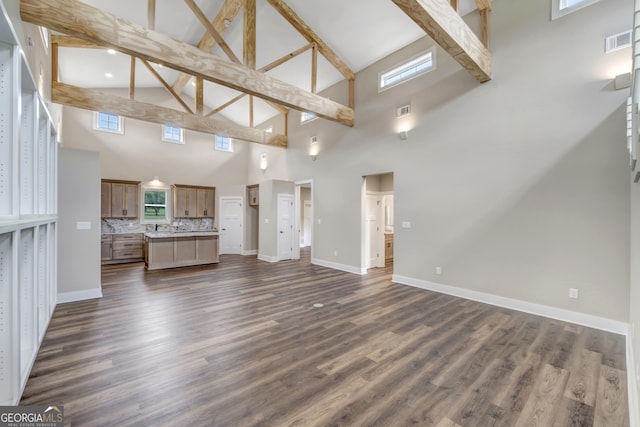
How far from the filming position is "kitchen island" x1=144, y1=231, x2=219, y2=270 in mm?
6520

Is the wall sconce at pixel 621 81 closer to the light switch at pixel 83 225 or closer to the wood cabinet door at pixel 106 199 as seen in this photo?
the light switch at pixel 83 225

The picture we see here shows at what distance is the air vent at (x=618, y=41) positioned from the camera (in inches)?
119

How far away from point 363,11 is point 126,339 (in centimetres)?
589

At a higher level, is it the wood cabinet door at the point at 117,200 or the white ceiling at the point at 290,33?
the white ceiling at the point at 290,33

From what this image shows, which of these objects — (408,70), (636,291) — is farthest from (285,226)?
(636,291)

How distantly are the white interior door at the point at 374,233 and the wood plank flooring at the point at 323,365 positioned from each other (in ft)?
7.84

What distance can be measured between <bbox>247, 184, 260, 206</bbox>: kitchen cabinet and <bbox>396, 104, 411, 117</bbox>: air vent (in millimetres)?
5006

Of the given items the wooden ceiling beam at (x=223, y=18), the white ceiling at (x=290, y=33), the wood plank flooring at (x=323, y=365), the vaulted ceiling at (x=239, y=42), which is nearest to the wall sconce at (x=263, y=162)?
the vaulted ceiling at (x=239, y=42)

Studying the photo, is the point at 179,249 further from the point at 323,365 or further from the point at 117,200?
the point at 323,365

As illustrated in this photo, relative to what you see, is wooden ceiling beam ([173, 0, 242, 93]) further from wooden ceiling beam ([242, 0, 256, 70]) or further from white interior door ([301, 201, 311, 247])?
white interior door ([301, 201, 311, 247])

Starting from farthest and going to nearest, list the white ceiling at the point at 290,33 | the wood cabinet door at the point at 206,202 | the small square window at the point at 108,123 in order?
the wood cabinet door at the point at 206,202
the small square window at the point at 108,123
the white ceiling at the point at 290,33

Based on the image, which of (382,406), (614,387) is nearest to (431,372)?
(382,406)

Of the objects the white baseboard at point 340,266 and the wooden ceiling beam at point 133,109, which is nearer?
the wooden ceiling beam at point 133,109

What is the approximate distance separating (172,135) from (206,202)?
96.2 inches
